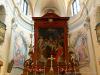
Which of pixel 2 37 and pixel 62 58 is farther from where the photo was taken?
pixel 62 58

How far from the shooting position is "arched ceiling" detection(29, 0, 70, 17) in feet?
49.8

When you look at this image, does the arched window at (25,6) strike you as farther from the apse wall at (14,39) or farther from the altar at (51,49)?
the altar at (51,49)

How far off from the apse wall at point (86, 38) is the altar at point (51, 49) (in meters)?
0.86

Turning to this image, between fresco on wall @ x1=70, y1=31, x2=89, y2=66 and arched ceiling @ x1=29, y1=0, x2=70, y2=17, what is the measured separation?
3356mm

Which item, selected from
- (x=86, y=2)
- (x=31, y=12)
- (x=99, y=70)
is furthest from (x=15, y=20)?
(x=99, y=70)

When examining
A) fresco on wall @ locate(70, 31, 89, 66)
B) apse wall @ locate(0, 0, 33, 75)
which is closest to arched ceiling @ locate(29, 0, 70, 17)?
apse wall @ locate(0, 0, 33, 75)

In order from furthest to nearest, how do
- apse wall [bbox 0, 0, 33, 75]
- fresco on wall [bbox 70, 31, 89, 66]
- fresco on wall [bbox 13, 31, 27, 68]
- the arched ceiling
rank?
1. the arched ceiling
2. fresco on wall [bbox 13, 31, 27, 68]
3. fresco on wall [bbox 70, 31, 89, 66]
4. apse wall [bbox 0, 0, 33, 75]

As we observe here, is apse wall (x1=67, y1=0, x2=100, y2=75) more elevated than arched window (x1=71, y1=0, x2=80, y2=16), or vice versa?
arched window (x1=71, y1=0, x2=80, y2=16)

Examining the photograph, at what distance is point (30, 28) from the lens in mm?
13719

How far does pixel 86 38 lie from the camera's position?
1132cm

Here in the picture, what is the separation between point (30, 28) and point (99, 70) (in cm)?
643

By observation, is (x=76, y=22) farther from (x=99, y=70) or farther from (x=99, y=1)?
(x=99, y=70)

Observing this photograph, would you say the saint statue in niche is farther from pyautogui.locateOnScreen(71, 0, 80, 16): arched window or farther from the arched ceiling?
the arched ceiling

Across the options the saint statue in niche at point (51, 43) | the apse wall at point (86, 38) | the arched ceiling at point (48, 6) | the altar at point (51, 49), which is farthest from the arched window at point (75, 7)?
the saint statue in niche at point (51, 43)
